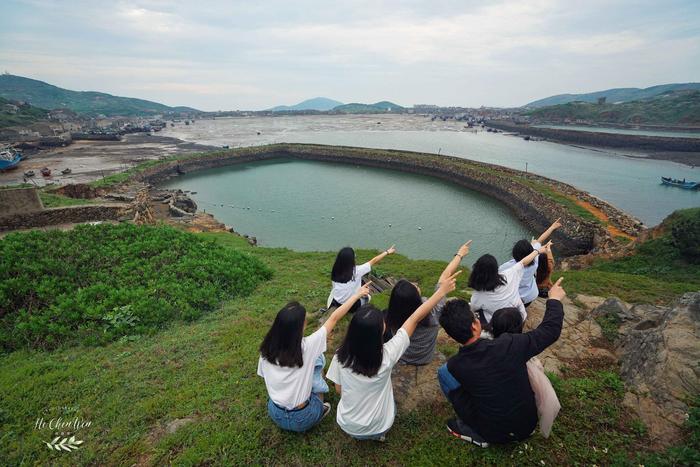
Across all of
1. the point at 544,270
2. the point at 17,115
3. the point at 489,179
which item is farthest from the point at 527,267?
the point at 17,115

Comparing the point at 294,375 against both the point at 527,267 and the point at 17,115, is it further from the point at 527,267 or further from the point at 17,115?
the point at 17,115

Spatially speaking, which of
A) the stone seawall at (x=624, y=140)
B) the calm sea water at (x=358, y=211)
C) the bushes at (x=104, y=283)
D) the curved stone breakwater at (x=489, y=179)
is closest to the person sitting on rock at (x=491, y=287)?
the bushes at (x=104, y=283)

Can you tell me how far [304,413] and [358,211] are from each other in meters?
19.3

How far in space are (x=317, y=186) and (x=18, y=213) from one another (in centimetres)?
2088

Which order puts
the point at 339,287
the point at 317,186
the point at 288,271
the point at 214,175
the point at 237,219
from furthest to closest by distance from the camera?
1. the point at 214,175
2. the point at 317,186
3. the point at 237,219
4. the point at 288,271
5. the point at 339,287

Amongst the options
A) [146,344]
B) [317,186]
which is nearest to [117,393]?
[146,344]

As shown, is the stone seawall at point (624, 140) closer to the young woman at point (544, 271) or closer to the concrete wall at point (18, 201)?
the young woman at point (544, 271)

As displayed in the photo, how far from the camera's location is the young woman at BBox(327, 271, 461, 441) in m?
2.64

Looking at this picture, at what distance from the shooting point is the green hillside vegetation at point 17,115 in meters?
59.9

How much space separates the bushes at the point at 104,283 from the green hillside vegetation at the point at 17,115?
243ft

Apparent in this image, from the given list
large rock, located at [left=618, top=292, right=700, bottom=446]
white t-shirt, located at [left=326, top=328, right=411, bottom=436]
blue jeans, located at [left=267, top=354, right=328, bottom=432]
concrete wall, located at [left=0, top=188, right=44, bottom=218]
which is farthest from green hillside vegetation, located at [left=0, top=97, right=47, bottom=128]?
large rock, located at [left=618, top=292, right=700, bottom=446]

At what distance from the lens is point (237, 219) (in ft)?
70.8

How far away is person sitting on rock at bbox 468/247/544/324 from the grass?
110 centimetres

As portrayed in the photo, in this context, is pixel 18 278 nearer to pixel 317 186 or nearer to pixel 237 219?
pixel 237 219
